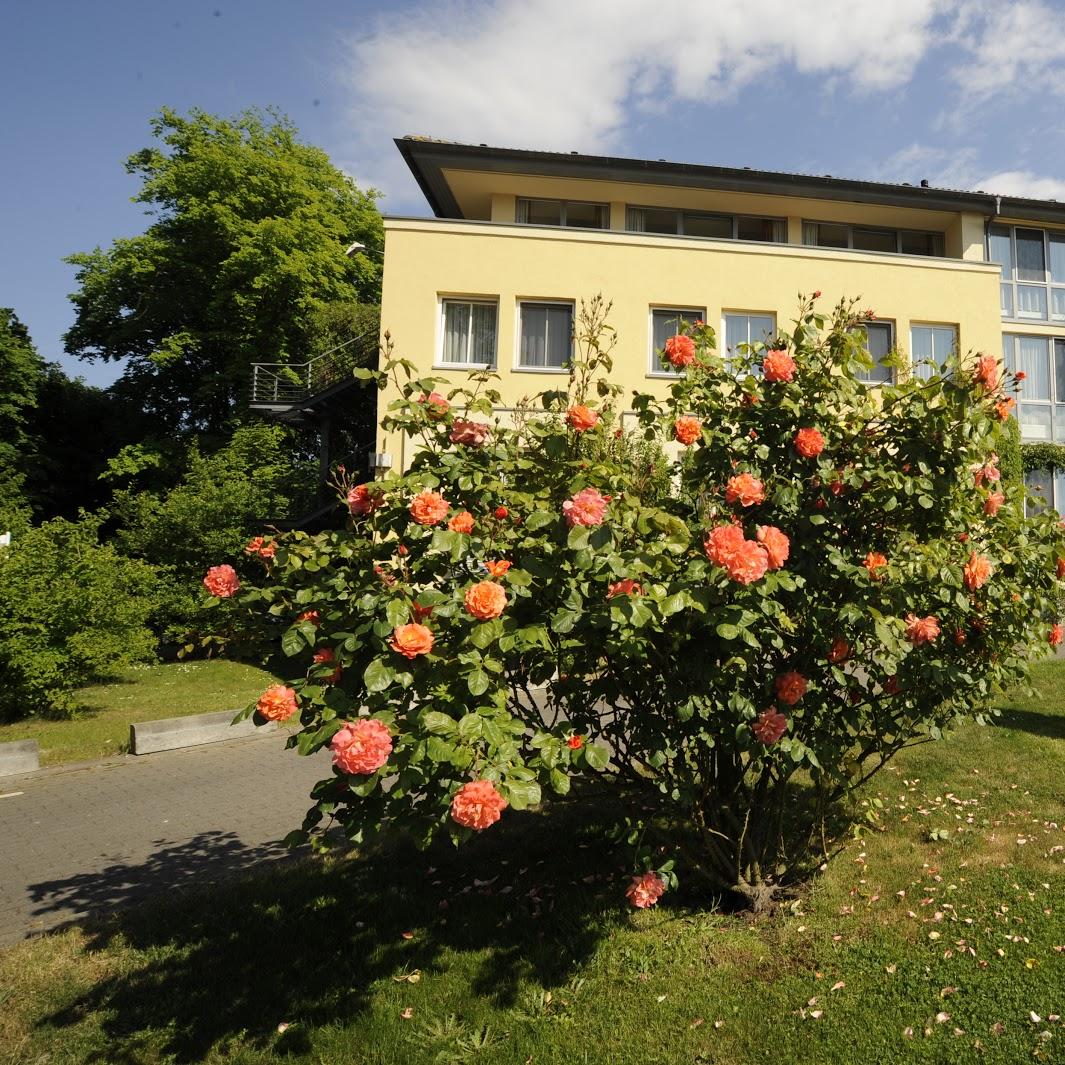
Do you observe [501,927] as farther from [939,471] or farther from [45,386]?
[45,386]

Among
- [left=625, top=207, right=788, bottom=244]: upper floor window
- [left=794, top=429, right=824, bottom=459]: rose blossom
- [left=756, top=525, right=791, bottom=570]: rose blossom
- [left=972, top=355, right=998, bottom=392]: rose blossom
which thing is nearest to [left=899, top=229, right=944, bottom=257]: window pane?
[left=625, top=207, right=788, bottom=244]: upper floor window

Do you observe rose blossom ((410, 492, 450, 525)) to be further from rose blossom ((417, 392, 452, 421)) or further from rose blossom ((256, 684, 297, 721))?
rose blossom ((256, 684, 297, 721))

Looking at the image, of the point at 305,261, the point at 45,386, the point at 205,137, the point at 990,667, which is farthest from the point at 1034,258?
the point at 45,386

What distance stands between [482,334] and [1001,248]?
14605 millimetres

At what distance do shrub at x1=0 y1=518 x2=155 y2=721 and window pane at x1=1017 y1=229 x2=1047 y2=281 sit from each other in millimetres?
22341

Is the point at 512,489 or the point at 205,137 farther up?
the point at 205,137

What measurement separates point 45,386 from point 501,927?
3086 centimetres

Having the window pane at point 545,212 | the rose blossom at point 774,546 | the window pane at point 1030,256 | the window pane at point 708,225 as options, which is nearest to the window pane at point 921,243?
the window pane at point 1030,256

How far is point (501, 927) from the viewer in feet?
13.7

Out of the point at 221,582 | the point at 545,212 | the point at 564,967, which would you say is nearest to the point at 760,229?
the point at 545,212

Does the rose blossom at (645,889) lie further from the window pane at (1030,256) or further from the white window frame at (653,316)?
the window pane at (1030,256)

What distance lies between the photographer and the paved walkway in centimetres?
535

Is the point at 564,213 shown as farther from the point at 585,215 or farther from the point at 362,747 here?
the point at 362,747

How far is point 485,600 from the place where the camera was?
2.50 meters
